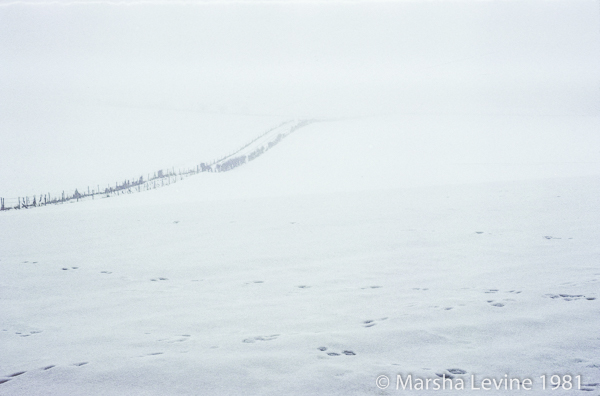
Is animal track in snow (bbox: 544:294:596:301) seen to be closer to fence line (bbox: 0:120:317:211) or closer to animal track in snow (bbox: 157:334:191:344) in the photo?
animal track in snow (bbox: 157:334:191:344)

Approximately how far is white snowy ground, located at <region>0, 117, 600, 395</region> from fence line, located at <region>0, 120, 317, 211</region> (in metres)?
2.75

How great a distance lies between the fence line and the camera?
15236 millimetres

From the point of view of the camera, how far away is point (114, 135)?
40.9 metres

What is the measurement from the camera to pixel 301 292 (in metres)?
5.39

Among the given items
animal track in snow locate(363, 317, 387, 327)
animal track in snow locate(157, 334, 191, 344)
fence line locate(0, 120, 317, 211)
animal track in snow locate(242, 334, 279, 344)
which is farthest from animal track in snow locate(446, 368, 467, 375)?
fence line locate(0, 120, 317, 211)

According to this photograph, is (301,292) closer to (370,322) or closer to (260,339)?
(370,322)

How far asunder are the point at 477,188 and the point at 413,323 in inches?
401

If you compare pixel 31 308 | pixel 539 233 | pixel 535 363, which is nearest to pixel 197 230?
pixel 31 308

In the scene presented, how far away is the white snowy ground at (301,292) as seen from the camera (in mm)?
3465

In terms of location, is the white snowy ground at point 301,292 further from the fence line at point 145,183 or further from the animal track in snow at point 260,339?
the fence line at point 145,183

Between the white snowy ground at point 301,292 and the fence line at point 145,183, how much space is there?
2.75 metres

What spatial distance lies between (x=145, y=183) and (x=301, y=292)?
569 inches

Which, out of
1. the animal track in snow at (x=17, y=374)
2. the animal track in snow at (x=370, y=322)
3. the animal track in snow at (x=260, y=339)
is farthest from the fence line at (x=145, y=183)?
the animal track in snow at (x=370, y=322)

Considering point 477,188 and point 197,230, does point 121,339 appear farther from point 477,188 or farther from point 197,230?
point 477,188
